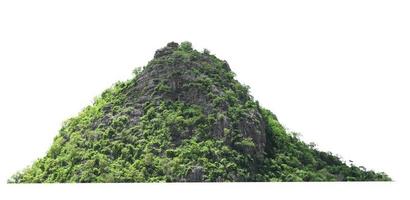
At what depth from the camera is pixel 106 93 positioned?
25.3m

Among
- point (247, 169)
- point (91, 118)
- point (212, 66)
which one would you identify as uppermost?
point (212, 66)

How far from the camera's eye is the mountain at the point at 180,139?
20188 millimetres

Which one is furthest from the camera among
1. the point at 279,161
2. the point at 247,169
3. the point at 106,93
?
the point at 106,93

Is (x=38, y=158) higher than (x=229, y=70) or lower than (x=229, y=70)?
lower

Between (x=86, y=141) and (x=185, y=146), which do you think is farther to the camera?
(x=86, y=141)

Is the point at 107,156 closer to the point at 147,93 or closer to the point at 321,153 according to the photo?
the point at 147,93

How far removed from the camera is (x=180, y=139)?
845 inches

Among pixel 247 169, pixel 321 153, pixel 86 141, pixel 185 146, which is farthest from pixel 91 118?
pixel 321 153

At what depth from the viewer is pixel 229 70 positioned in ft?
85.6

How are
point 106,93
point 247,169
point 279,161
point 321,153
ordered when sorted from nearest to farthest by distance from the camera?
point 247,169 → point 279,161 → point 321,153 → point 106,93

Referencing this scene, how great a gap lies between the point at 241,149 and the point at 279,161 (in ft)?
5.10

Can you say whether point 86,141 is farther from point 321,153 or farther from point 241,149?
point 321,153

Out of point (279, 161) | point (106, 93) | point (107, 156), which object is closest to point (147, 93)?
point (106, 93)

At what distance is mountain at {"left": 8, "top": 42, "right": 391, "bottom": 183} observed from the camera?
20.2 metres
